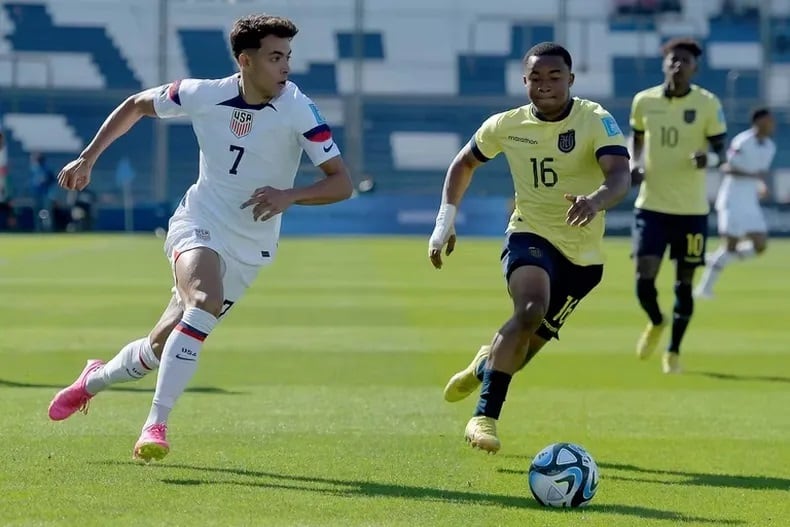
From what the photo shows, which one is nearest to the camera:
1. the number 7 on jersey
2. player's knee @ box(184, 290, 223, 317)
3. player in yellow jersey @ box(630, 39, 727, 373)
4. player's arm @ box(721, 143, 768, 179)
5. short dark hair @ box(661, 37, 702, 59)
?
player's knee @ box(184, 290, 223, 317)

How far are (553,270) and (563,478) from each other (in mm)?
A: 2032

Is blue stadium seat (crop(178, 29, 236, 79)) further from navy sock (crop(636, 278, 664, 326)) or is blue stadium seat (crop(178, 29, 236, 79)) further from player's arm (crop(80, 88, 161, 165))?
player's arm (crop(80, 88, 161, 165))

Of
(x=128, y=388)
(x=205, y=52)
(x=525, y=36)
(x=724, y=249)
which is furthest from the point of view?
(x=525, y=36)

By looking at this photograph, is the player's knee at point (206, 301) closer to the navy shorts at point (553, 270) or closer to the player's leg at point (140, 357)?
the player's leg at point (140, 357)

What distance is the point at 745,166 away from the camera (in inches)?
882

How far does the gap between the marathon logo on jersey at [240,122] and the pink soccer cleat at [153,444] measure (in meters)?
1.56

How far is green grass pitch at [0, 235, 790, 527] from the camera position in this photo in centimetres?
638

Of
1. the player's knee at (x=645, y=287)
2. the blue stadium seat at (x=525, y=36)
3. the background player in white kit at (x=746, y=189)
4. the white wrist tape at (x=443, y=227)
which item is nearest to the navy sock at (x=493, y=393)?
the white wrist tape at (x=443, y=227)

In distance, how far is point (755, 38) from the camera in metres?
50.7

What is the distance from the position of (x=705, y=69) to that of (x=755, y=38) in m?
2.25

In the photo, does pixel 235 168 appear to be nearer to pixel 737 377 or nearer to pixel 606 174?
pixel 606 174

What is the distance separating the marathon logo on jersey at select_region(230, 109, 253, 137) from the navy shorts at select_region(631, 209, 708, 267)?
5.77 meters

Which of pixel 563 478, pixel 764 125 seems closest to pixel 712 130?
pixel 563 478

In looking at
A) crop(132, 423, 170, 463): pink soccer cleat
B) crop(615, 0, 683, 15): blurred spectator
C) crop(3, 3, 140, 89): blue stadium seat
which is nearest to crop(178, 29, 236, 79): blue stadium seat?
crop(3, 3, 140, 89): blue stadium seat
